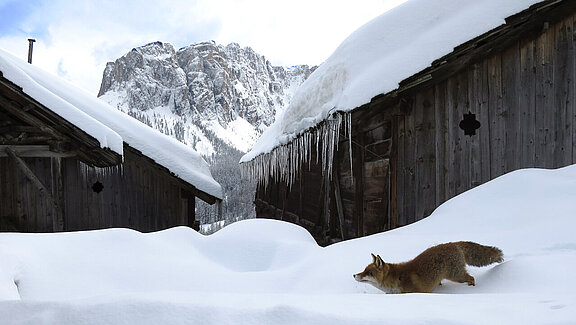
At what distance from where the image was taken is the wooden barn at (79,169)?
7015 mm

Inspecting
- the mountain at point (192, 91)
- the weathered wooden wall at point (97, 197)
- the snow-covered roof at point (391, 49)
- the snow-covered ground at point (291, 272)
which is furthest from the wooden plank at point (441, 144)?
the mountain at point (192, 91)

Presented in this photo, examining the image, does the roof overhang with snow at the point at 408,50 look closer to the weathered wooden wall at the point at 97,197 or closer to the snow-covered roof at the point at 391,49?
the snow-covered roof at the point at 391,49

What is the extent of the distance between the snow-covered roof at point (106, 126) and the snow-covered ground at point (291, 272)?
4.16 metres

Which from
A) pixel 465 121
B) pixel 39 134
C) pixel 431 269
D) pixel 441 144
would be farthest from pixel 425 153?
pixel 39 134

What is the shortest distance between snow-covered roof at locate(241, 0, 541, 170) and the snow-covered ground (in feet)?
8.03

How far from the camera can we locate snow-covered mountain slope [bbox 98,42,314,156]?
392ft

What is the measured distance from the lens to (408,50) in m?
6.27

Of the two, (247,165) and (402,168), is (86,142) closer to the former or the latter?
(402,168)

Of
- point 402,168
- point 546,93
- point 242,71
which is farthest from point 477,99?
point 242,71

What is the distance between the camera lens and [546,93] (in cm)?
525

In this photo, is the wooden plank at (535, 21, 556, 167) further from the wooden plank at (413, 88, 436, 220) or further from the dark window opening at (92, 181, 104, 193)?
the dark window opening at (92, 181, 104, 193)

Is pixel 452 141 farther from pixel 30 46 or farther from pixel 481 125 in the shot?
pixel 30 46

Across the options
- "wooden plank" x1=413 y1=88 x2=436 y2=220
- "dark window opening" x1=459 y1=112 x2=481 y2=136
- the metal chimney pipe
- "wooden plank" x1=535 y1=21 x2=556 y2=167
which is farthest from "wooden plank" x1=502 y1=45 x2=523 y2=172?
the metal chimney pipe

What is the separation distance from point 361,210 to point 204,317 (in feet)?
21.5
